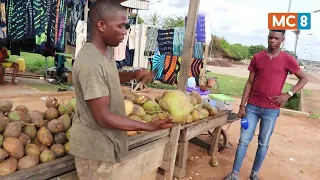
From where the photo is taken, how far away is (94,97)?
4.67 ft

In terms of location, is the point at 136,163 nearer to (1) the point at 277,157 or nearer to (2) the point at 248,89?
(2) the point at 248,89

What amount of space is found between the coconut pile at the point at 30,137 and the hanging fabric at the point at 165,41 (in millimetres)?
6282

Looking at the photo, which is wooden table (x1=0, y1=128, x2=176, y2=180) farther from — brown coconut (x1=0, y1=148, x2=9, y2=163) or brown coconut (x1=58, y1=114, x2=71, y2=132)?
brown coconut (x1=58, y1=114, x2=71, y2=132)

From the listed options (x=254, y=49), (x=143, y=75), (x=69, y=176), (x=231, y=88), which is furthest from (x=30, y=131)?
(x=254, y=49)

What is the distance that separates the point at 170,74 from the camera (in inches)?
355

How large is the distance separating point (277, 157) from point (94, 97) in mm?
4349

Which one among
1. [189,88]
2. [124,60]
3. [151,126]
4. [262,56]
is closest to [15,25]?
[124,60]

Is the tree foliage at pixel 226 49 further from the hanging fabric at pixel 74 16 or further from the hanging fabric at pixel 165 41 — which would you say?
the hanging fabric at pixel 74 16

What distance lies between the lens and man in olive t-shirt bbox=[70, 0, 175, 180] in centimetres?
145

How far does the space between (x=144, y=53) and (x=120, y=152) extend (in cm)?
695

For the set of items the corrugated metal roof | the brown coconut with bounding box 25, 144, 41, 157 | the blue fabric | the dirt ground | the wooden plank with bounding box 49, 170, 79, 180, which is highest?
the corrugated metal roof

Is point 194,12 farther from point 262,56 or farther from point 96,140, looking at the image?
point 96,140

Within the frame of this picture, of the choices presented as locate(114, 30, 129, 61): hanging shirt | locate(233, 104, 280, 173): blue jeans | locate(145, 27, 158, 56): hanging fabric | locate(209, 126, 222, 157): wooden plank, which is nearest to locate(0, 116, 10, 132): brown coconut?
locate(233, 104, 280, 173): blue jeans

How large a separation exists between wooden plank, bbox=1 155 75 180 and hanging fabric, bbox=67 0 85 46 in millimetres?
5334
